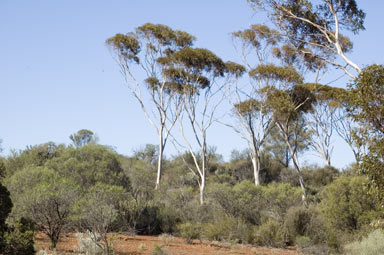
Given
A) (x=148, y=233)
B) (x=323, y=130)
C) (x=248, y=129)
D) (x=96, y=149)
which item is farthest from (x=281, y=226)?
(x=323, y=130)

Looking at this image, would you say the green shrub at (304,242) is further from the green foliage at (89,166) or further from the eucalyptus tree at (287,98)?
the eucalyptus tree at (287,98)

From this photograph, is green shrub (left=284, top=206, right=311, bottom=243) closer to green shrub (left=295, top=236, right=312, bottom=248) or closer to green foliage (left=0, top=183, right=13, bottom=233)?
green shrub (left=295, top=236, right=312, bottom=248)

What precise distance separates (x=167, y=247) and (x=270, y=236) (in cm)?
443

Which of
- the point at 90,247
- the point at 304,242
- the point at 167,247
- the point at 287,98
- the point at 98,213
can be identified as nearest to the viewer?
the point at 90,247

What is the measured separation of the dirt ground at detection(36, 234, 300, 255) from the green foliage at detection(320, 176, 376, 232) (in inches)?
69.0

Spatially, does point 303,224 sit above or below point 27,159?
below

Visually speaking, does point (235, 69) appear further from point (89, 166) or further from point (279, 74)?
point (89, 166)

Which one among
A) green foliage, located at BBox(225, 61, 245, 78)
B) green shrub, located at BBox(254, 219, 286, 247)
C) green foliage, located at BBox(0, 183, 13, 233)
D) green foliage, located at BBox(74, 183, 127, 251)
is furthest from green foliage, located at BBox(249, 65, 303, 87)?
green foliage, located at BBox(0, 183, 13, 233)

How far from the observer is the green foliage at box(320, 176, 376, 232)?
14531mm

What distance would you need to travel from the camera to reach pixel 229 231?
1730cm

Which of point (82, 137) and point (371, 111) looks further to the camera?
point (82, 137)

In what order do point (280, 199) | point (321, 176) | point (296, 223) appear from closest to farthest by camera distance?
1. point (296, 223)
2. point (280, 199)
3. point (321, 176)

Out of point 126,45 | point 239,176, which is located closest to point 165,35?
point 126,45

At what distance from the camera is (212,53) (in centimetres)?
2761
